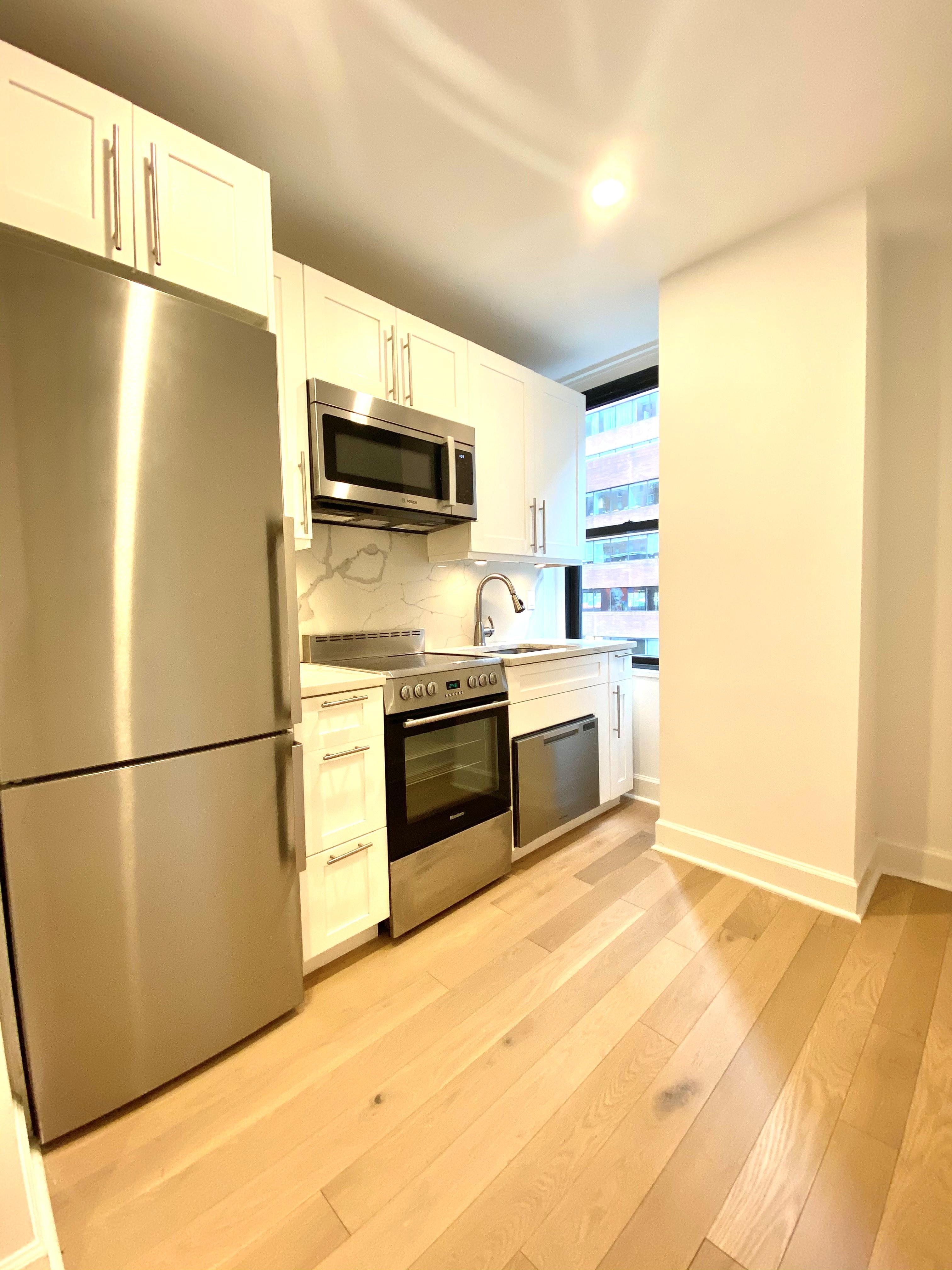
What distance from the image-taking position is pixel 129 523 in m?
1.16

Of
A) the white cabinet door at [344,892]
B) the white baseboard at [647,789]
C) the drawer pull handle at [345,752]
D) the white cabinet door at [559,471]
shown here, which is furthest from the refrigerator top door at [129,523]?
the white baseboard at [647,789]

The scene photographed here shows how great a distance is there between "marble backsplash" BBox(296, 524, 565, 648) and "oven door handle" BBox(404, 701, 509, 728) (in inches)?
23.9

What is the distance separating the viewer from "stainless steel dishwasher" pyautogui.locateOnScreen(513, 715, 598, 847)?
229 centimetres

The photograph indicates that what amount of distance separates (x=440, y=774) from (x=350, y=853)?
431 mm

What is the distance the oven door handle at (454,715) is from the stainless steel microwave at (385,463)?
0.82m

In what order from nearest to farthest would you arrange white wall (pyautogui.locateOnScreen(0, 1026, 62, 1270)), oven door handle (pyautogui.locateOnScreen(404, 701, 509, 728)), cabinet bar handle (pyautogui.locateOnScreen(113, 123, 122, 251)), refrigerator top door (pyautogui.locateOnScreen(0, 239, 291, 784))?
white wall (pyautogui.locateOnScreen(0, 1026, 62, 1270)) < refrigerator top door (pyautogui.locateOnScreen(0, 239, 291, 784)) < cabinet bar handle (pyautogui.locateOnScreen(113, 123, 122, 251)) < oven door handle (pyautogui.locateOnScreen(404, 701, 509, 728))

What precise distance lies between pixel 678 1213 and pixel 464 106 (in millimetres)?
2630

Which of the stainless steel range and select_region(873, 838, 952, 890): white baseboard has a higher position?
the stainless steel range

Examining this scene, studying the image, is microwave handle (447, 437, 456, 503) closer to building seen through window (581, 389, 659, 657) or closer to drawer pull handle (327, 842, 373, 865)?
building seen through window (581, 389, 659, 657)

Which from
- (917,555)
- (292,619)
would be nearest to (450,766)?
(292,619)

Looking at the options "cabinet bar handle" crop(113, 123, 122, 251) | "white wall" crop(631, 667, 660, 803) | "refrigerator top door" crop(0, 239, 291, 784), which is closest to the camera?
"refrigerator top door" crop(0, 239, 291, 784)

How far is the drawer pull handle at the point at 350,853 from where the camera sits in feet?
5.39

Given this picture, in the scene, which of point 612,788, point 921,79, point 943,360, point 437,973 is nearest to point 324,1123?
point 437,973

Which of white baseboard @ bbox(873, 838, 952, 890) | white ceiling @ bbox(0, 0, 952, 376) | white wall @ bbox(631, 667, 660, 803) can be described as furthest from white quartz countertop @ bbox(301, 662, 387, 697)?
white baseboard @ bbox(873, 838, 952, 890)
